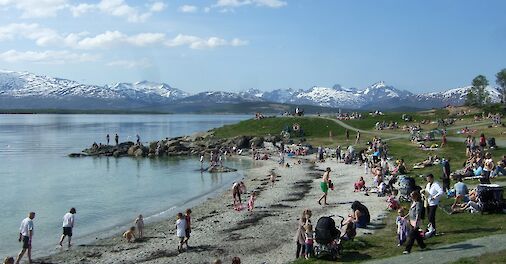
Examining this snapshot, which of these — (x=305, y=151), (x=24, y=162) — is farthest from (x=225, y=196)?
(x=24, y=162)

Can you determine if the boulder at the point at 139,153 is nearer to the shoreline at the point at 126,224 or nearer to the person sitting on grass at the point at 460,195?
the shoreline at the point at 126,224

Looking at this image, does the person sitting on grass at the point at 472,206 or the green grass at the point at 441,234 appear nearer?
the green grass at the point at 441,234

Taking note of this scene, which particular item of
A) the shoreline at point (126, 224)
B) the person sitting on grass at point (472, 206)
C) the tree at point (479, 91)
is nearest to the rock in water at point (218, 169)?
the shoreline at point (126, 224)

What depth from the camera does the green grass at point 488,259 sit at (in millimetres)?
16172

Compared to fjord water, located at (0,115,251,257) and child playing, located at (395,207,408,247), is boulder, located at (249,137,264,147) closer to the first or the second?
fjord water, located at (0,115,251,257)

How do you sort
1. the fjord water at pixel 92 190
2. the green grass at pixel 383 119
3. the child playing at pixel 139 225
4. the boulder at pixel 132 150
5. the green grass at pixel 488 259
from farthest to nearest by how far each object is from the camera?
the green grass at pixel 383 119
the boulder at pixel 132 150
the fjord water at pixel 92 190
the child playing at pixel 139 225
the green grass at pixel 488 259

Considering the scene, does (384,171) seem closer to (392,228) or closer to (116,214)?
(392,228)

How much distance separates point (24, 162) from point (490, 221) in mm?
70442

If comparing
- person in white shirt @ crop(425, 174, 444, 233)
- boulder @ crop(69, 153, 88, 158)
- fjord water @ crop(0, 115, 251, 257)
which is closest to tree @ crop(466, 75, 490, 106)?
fjord water @ crop(0, 115, 251, 257)

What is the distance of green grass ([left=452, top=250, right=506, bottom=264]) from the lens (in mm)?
16172

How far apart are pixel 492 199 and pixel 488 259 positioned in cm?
755

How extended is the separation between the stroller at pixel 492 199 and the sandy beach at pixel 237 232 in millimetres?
5214

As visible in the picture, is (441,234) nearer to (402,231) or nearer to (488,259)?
(402,231)

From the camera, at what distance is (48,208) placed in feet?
133
